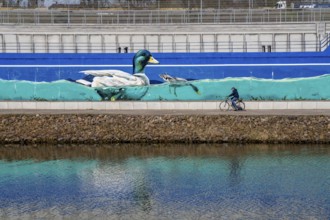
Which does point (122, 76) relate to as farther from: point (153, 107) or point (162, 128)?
point (162, 128)

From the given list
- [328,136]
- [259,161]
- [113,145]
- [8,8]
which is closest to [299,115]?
[328,136]

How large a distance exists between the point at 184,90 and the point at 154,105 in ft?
7.87

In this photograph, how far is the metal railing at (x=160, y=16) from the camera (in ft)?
150

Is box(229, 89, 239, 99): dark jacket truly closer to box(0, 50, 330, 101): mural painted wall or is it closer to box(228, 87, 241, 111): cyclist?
box(228, 87, 241, 111): cyclist

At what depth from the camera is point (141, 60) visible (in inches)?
1590

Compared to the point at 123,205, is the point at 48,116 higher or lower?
higher

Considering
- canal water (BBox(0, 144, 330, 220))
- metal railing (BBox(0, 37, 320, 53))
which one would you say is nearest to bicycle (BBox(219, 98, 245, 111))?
canal water (BBox(0, 144, 330, 220))

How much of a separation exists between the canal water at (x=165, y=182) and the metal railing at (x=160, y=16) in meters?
14.4

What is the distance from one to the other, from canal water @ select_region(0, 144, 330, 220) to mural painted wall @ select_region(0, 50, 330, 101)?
6.49m

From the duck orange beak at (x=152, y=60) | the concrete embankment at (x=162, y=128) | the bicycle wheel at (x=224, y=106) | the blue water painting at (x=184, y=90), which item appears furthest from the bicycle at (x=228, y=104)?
the duck orange beak at (x=152, y=60)

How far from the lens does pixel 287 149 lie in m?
32.8

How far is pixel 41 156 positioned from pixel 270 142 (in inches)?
413

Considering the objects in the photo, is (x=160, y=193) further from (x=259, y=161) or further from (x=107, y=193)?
(x=259, y=161)

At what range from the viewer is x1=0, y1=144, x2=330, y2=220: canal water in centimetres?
2339
